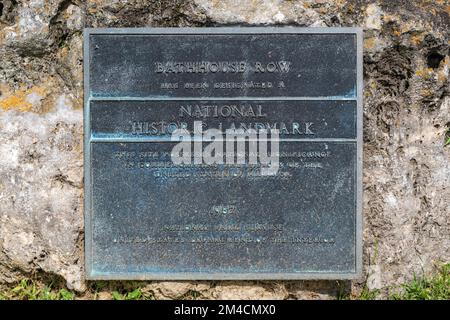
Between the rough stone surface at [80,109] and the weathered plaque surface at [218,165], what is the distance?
108 millimetres

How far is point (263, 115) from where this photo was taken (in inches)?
159

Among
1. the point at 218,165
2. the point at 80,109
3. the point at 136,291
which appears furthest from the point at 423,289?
the point at 80,109

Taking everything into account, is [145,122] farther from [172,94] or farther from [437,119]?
[437,119]

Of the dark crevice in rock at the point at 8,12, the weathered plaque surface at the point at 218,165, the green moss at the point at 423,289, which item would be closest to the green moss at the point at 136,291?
the green moss at the point at 423,289

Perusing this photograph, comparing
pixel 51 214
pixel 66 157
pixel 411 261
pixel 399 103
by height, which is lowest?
pixel 411 261

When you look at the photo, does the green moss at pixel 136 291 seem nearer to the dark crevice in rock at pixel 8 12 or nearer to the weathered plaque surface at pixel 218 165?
the weathered plaque surface at pixel 218 165

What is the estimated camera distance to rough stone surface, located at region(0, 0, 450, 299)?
13.4 feet

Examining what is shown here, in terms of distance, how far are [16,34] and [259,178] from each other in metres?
1.60

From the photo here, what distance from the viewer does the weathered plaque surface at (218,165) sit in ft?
13.2

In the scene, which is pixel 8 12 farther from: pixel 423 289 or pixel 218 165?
pixel 423 289

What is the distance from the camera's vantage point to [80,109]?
13.4 feet

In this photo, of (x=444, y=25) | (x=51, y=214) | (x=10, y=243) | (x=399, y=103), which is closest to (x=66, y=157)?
(x=51, y=214)

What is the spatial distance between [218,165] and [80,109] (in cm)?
85

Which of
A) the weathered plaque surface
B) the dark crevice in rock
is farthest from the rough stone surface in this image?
the weathered plaque surface
